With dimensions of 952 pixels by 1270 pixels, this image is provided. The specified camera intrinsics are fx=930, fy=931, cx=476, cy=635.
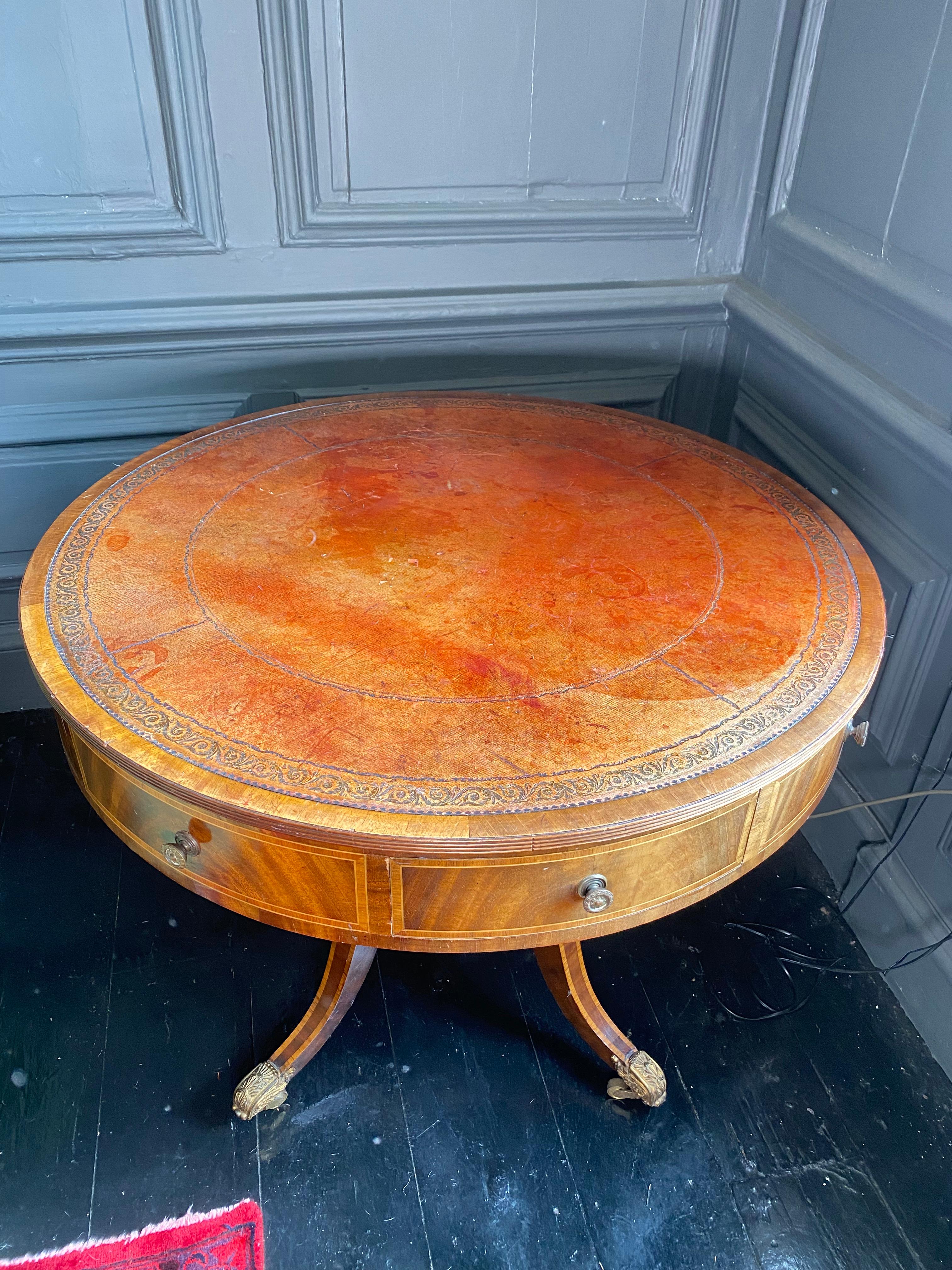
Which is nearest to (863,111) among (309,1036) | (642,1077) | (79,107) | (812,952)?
(79,107)

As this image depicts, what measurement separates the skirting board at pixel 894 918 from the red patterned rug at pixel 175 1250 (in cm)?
91

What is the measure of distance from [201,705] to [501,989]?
740mm

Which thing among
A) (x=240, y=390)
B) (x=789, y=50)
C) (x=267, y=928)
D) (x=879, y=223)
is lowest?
(x=267, y=928)

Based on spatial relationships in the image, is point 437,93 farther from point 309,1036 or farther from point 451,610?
point 309,1036

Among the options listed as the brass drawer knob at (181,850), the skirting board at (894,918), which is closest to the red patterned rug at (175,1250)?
the brass drawer knob at (181,850)

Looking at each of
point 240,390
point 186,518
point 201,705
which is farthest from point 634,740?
point 240,390

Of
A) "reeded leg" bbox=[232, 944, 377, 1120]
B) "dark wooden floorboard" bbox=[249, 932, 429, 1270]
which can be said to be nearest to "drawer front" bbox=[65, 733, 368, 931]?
"reeded leg" bbox=[232, 944, 377, 1120]

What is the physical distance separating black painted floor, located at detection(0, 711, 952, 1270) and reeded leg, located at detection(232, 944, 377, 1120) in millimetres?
46

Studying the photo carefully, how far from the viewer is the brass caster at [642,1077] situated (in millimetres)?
1175

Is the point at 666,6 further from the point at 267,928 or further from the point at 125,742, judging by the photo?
the point at 267,928

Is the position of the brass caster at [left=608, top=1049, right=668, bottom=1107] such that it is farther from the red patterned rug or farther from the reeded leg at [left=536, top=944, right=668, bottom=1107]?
the red patterned rug

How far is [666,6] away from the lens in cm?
134

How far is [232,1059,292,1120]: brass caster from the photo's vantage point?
3.82ft

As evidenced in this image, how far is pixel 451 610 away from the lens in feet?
3.15
